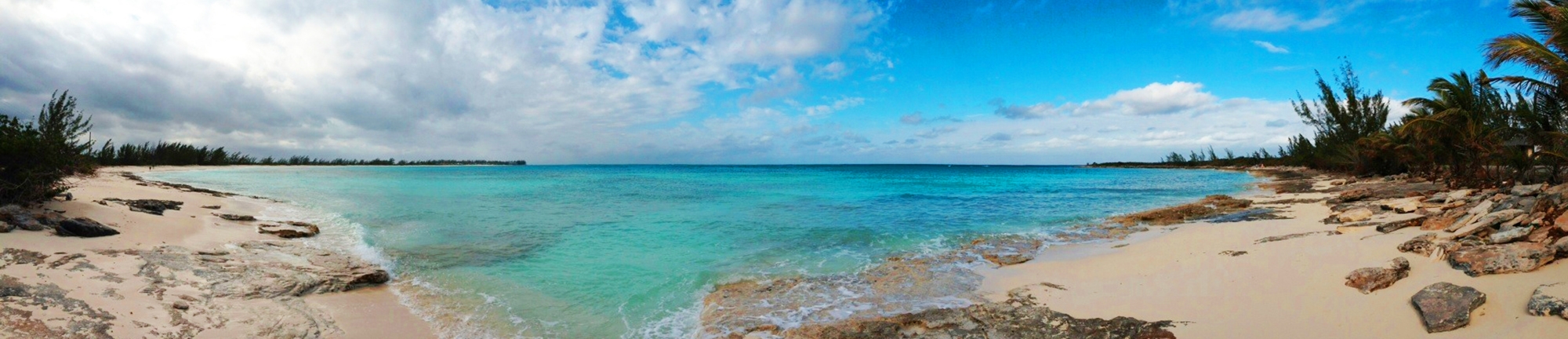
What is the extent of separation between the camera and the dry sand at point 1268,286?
4496 millimetres

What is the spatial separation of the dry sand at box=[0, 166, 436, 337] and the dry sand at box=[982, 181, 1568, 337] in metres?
7.01

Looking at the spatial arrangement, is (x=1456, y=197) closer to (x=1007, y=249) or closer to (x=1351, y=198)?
(x=1351, y=198)

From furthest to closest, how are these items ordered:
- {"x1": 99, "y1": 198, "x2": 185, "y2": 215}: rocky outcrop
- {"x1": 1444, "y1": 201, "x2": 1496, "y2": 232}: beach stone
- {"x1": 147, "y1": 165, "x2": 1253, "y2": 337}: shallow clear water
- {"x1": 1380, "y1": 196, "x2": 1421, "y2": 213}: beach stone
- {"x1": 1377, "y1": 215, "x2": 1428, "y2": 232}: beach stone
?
→ {"x1": 99, "y1": 198, "x2": 185, "y2": 215}: rocky outcrop → {"x1": 1380, "y1": 196, "x2": 1421, "y2": 213}: beach stone → {"x1": 1377, "y1": 215, "x2": 1428, "y2": 232}: beach stone → {"x1": 1444, "y1": 201, "x2": 1496, "y2": 232}: beach stone → {"x1": 147, "y1": 165, "x2": 1253, "y2": 337}: shallow clear water

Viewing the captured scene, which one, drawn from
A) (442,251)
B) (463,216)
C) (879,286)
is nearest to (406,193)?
(463,216)

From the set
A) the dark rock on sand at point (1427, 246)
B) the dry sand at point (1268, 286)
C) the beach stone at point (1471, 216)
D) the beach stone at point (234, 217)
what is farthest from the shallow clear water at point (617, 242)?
the beach stone at point (1471, 216)

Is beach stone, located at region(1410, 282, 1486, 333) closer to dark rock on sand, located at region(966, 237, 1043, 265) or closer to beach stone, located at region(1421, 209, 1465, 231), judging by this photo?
beach stone, located at region(1421, 209, 1465, 231)

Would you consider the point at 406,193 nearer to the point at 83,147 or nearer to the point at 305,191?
the point at 305,191

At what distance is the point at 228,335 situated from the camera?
16.9ft

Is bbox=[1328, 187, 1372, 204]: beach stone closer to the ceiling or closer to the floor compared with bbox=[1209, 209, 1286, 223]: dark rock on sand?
closer to the ceiling

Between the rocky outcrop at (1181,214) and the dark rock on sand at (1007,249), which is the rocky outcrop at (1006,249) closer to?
the dark rock on sand at (1007,249)

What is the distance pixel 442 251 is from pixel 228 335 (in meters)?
5.41

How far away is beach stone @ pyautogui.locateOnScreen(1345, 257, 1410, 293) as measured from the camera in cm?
532

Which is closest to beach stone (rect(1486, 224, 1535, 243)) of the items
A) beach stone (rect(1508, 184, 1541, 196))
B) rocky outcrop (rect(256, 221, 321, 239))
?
beach stone (rect(1508, 184, 1541, 196))

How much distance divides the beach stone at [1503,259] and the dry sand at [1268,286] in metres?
0.08
